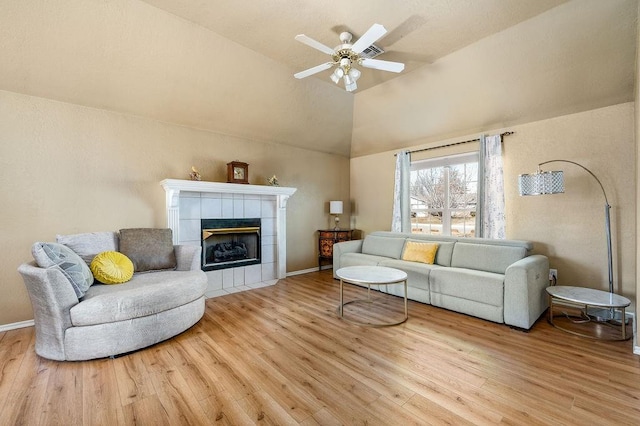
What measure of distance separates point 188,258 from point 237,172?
1539 millimetres

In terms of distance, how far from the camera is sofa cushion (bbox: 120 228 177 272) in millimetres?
3121

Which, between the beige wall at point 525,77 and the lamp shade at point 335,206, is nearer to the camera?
the beige wall at point 525,77

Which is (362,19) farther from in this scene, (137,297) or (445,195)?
(137,297)

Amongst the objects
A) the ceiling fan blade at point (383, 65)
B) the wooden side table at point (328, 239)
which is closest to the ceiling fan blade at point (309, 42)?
the ceiling fan blade at point (383, 65)

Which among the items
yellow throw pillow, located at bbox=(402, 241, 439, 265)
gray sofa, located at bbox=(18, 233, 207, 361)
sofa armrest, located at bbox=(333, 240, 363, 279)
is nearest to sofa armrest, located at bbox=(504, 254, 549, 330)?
yellow throw pillow, located at bbox=(402, 241, 439, 265)

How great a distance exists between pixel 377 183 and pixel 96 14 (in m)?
4.60

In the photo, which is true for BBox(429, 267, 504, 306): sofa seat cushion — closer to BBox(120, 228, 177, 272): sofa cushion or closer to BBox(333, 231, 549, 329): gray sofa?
BBox(333, 231, 549, 329): gray sofa

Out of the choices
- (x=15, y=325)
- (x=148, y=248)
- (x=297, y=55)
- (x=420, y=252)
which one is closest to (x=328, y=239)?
(x=420, y=252)

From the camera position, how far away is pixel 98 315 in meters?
2.19

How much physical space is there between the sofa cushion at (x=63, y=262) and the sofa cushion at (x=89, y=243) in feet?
1.36

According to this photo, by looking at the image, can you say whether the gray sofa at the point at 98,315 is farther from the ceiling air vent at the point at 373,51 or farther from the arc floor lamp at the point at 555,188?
the arc floor lamp at the point at 555,188

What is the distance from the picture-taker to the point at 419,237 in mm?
4465

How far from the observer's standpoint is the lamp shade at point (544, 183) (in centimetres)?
291

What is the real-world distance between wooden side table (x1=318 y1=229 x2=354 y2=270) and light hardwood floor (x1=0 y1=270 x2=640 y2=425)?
8.12ft
